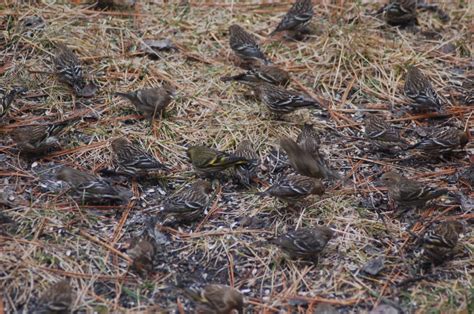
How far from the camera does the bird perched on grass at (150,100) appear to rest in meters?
7.49

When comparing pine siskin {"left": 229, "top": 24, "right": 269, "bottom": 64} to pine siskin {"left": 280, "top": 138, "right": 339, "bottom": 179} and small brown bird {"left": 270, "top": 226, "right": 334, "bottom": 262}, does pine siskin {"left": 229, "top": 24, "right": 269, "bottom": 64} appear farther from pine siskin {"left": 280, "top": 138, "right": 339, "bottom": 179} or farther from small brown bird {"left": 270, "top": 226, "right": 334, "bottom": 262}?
small brown bird {"left": 270, "top": 226, "right": 334, "bottom": 262}

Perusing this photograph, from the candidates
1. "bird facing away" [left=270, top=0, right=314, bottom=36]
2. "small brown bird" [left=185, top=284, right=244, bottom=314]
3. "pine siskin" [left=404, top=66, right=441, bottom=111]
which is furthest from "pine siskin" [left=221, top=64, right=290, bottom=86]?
"small brown bird" [left=185, top=284, right=244, bottom=314]

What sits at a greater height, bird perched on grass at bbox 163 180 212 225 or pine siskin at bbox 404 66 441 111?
pine siskin at bbox 404 66 441 111

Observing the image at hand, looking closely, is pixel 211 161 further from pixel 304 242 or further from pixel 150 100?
pixel 304 242

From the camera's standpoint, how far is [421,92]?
25.6 ft

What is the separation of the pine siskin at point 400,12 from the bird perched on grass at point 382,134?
7.14 feet

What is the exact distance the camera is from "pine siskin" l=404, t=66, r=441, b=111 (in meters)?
7.78

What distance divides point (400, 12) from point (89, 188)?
15.6 feet

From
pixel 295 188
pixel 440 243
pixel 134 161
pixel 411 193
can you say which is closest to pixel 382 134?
pixel 411 193

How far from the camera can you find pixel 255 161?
274 inches

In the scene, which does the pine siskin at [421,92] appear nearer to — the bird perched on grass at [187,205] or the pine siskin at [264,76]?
the pine siskin at [264,76]

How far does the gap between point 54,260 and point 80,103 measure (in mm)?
2349

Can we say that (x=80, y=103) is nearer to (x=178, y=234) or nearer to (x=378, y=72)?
(x=178, y=234)

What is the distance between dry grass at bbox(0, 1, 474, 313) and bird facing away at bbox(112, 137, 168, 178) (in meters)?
0.20
